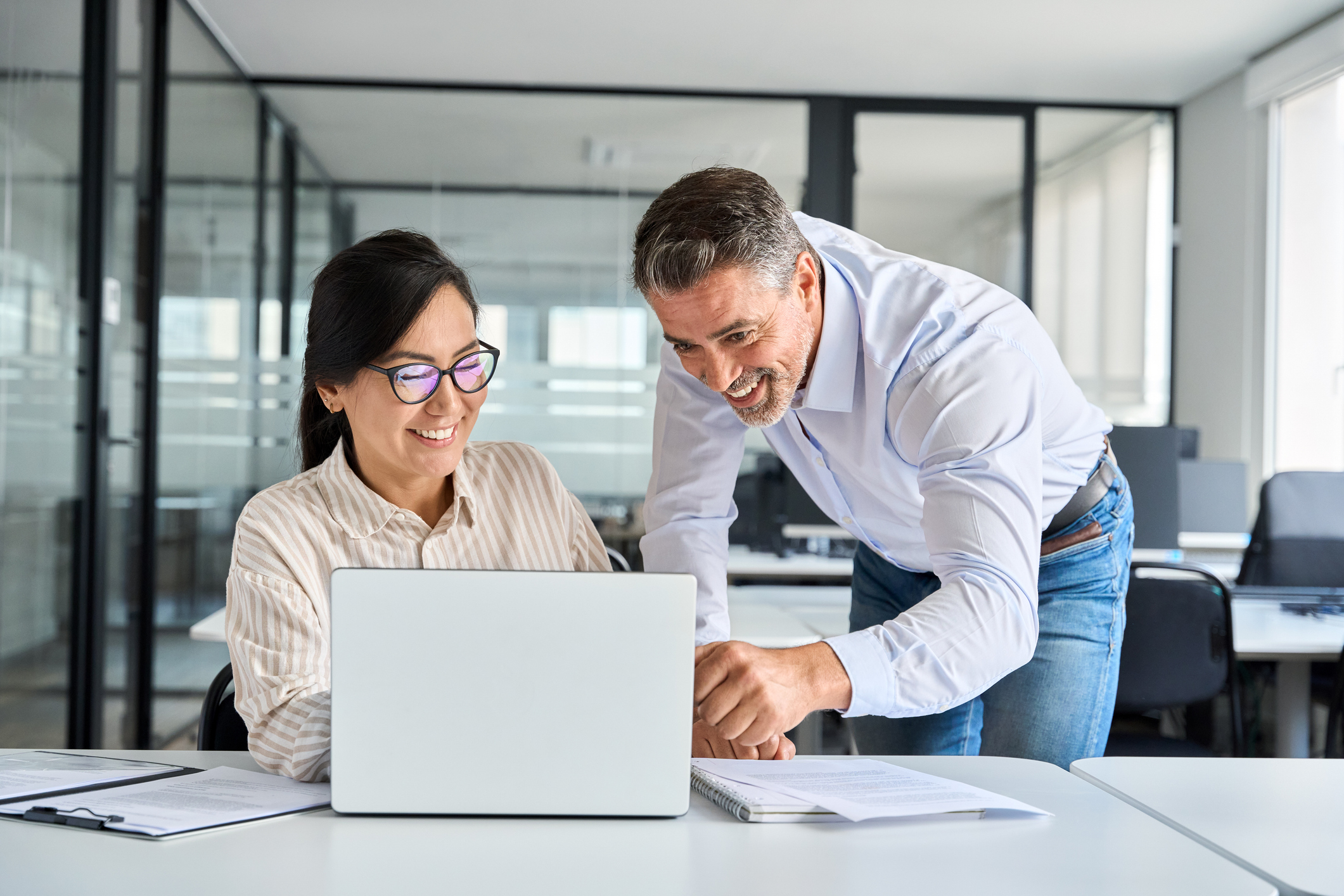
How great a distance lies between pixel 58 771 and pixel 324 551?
0.35 meters

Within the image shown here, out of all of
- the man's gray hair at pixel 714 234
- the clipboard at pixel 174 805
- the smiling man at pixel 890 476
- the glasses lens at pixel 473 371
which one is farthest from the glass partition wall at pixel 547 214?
the clipboard at pixel 174 805

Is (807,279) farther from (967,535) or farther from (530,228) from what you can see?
(530,228)

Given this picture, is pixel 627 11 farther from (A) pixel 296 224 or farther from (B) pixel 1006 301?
(B) pixel 1006 301

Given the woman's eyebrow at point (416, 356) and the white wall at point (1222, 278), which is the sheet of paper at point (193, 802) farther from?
the white wall at point (1222, 278)

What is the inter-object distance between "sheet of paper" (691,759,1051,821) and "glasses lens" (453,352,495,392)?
58 cm

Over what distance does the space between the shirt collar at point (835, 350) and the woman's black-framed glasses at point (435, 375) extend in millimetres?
438

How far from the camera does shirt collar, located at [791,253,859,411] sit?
1.48 m

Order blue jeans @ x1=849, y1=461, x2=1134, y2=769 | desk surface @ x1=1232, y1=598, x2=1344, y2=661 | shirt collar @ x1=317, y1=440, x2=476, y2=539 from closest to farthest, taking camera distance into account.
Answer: shirt collar @ x1=317, y1=440, x2=476, y2=539, blue jeans @ x1=849, y1=461, x2=1134, y2=769, desk surface @ x1=1232, y1=598, x2=1344, y2=661

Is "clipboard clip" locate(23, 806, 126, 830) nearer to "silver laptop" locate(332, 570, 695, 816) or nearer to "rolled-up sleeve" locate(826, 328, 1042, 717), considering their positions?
"silver laptop" locate(332, 570, 695, 816)

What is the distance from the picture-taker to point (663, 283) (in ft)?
4.49

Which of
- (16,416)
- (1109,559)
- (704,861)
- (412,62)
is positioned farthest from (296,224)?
(704,861)

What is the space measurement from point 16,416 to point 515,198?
2.86 m

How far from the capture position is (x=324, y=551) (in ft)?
4.24

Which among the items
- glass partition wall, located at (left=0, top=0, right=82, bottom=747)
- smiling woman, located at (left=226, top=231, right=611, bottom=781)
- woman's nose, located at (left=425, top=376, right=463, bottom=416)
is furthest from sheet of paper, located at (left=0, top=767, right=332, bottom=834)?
glass partition wall, located at (left=0, top=0, right=82, bottom=747)
